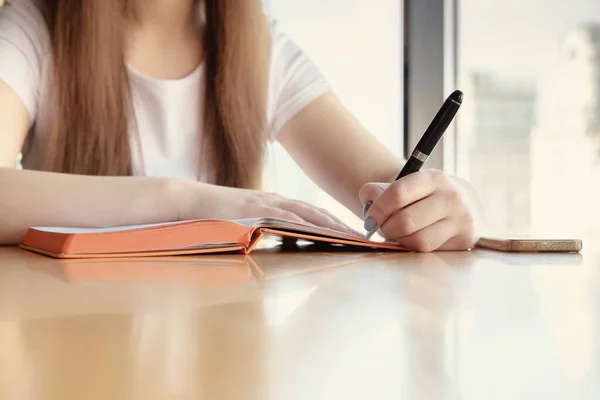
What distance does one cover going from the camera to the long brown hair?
1.18 meters

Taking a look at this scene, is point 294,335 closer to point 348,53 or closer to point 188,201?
point 188,201

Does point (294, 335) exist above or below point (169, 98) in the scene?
below

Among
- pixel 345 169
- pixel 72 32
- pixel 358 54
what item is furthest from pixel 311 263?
pixel 358 54

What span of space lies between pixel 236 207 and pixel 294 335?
546mm

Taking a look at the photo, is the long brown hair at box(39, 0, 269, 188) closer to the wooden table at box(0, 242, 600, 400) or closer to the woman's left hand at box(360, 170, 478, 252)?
the woman's left hand at box(360, 170, 478, 252)

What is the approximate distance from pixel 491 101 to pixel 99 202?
60.2 inches

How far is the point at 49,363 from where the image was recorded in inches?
7.8

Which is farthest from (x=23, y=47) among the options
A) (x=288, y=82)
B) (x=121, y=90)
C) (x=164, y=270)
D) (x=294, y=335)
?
(x=294, y=335)

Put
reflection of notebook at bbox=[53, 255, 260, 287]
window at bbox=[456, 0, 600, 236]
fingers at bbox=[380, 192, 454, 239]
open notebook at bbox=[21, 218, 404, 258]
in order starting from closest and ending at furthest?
reflection of notebook at bbox=[53, 255, 260, 287] < open notebook at bbox=[21, 218, 404, 258] < fingers at bbox=[380, 192, 454, 239] < window at bbox=[456, 0, 600, 236]

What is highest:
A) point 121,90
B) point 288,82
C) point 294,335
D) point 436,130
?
point 288,82

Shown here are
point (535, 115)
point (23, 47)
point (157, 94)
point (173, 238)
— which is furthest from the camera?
point (535, 115)

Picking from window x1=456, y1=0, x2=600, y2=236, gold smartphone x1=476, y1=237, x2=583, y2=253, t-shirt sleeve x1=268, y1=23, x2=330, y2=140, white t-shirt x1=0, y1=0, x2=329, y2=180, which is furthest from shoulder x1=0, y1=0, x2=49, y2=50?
window x1=456, y1=0, x2=600, y2=236

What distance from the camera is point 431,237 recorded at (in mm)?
705

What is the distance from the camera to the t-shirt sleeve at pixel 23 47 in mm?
1137
